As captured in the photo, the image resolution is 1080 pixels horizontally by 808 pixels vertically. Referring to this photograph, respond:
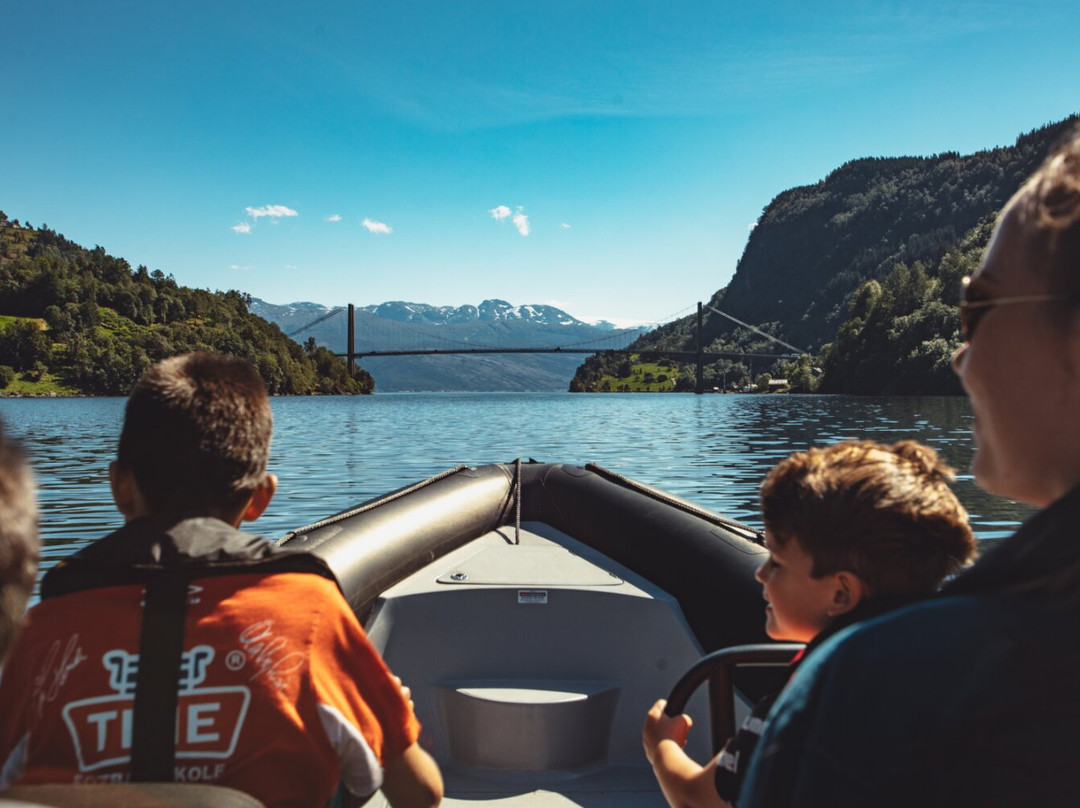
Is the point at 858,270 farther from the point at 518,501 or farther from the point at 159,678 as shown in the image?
the point at 159,678

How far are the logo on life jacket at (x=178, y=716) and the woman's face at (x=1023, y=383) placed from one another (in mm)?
822

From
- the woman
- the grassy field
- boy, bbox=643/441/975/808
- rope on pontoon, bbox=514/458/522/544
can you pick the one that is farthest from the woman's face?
the grassy field

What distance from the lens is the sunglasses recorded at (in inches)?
20.9

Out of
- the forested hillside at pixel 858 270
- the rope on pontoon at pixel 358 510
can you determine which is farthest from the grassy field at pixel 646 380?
the rope on pontoon at pixel 358 510

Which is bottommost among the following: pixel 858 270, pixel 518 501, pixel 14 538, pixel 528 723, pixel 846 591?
pixel 528 723

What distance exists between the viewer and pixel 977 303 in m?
0.60

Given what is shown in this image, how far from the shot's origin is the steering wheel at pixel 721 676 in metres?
1.24

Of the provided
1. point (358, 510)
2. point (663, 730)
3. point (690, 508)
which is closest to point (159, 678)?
point (663, 730)

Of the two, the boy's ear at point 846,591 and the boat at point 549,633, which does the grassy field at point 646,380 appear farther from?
the boy's ear at point 846,591

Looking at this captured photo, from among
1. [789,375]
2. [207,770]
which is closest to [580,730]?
[207,770]

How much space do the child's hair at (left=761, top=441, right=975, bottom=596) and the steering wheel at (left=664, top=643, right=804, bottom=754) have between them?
1.31 ft

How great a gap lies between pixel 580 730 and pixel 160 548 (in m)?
1.86

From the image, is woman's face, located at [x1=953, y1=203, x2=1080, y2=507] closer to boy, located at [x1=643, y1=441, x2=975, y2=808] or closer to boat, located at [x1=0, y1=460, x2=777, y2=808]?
boy, located at [x1=643, y1=441, x2=975, y2=808]

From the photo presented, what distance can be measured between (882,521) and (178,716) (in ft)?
2.67
